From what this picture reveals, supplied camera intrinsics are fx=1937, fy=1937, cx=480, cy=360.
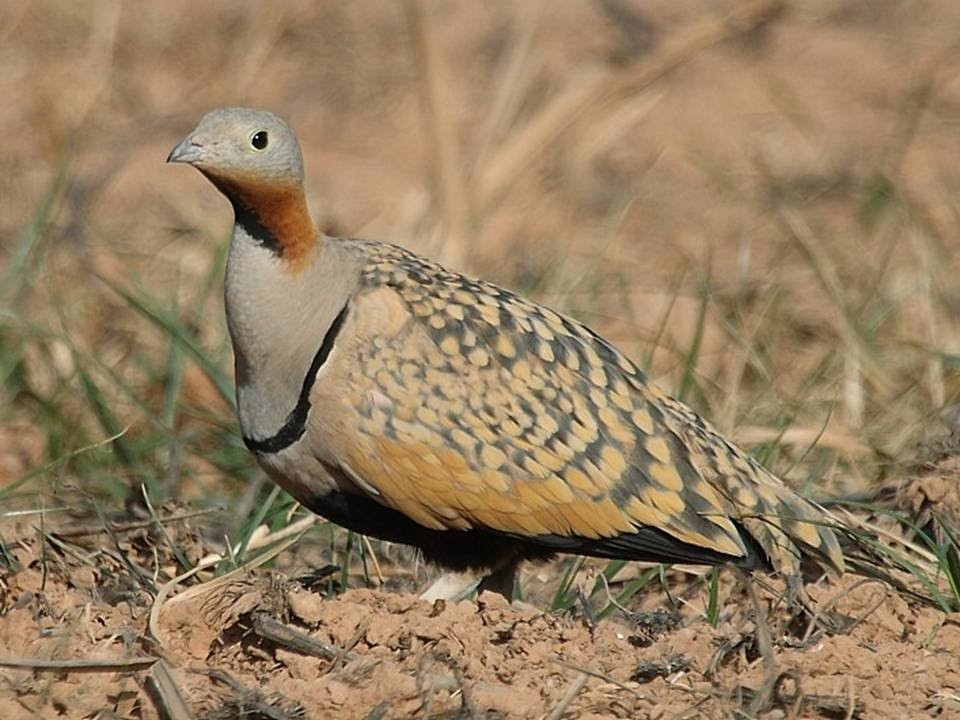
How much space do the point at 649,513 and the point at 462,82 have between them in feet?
21.4

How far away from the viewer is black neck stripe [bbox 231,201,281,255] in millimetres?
4340

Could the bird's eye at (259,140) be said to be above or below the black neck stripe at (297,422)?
above

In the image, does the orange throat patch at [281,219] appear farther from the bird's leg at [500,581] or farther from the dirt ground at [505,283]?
the bird's leg at [500,581]

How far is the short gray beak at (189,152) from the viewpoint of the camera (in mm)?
4090

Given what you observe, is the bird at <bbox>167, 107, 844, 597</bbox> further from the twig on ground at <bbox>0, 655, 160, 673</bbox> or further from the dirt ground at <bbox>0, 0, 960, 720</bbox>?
the twig on ground at <bbox>0, 655, 160, 673</bbox>

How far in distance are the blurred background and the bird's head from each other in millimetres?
880

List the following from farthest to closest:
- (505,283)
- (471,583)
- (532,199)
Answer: (532,199) → (505,283) → (471,583)

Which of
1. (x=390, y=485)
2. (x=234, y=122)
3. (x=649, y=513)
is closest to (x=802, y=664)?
(x=649, y=513)

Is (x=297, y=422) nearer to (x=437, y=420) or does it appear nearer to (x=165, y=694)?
(x=437, y=420)

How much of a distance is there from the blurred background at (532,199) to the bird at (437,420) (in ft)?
2.57

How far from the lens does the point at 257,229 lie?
4355 millimetres

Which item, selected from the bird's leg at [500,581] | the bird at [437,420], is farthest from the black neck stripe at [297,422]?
the bird's leg at [500,581]

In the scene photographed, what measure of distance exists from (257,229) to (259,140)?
0.23 meters

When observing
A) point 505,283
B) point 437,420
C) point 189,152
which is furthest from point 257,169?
point 505,283
